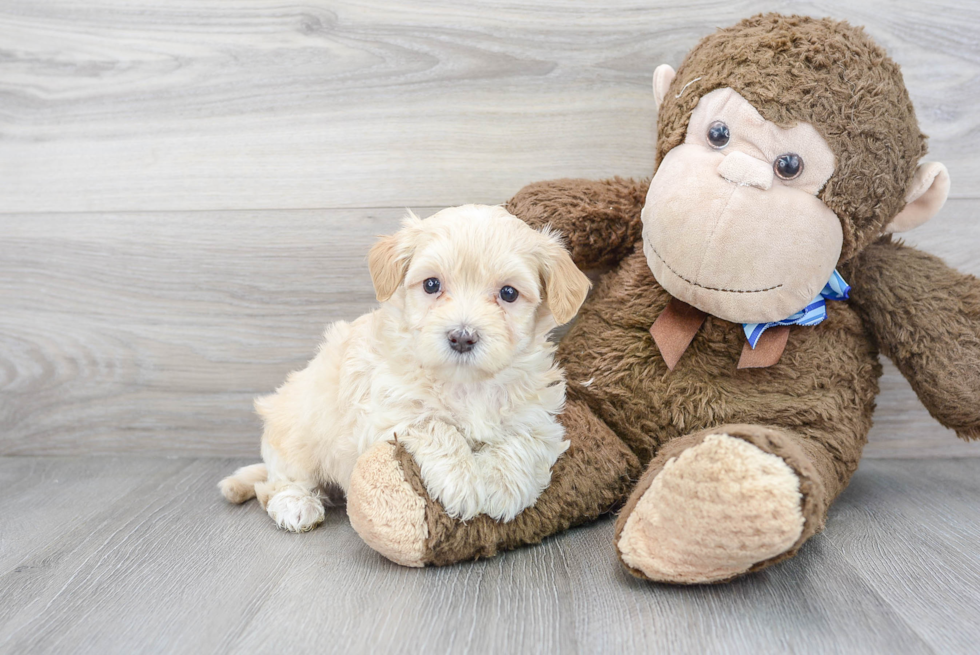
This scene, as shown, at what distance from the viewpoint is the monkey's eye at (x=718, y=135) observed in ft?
4.23

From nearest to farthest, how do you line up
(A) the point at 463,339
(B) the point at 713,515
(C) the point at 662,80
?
(B) the point at 713,515, (A) the point at 463,339, (C) the point at 662,80

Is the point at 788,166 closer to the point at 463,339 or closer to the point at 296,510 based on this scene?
the point at 463,339

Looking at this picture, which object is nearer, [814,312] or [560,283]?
[560,283]

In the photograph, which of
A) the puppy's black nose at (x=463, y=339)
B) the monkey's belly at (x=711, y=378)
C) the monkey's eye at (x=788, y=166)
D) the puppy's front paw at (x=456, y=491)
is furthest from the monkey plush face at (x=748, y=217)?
the puppy's front paw at (x=456, y=491)

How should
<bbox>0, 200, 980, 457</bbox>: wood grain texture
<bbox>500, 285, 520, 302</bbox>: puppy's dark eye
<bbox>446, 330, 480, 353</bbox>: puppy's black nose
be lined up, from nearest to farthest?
<bbox>446, 330, 480, 353</bbox>: puppy's black nose
<bbox>500, 285, 520, 302</bbox>: puppy's dark eye
<bbox>0, 200, 980, 457</bbox>: wood grain texture

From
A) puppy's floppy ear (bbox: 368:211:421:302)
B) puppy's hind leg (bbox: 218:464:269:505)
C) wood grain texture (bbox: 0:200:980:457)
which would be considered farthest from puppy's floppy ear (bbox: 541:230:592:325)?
puppy's hind leg (bbox: 218:464:269:505)

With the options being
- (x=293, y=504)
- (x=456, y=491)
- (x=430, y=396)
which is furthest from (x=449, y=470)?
(x=293, y=504)

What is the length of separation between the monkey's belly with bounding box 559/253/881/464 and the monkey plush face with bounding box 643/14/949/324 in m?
0.15

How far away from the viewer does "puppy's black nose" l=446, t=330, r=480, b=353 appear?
3.75 feet

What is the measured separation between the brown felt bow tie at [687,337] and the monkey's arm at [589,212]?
8.0 inches

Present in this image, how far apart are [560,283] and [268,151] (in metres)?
0.95

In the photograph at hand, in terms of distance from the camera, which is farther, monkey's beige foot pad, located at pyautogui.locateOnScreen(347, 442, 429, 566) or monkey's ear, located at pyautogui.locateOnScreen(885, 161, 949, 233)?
monkey's ear, located at pyautogui.locateOnScreen(885, 161, 949, 233)

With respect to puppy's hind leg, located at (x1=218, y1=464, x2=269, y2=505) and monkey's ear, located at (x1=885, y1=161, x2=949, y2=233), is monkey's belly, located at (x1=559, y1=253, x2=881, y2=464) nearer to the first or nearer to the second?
monkey's ear, located at (x1=885, y1=161, x2=949, y2=233)

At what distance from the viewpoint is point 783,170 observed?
1.25m
